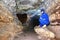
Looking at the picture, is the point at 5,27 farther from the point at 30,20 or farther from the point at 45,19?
the point at 30,20

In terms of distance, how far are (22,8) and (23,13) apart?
419mm

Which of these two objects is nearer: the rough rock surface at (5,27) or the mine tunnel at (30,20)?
the rough rock surface at (5,27)

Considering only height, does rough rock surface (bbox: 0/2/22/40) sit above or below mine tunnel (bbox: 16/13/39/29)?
above

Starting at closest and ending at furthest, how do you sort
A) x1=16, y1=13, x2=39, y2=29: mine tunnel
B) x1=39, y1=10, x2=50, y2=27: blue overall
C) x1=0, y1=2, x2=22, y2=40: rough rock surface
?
x1=0, y1=2, x2=22, y2=40: rough rock surface < x1=39, y1=10, x2=50, y2=27: blue overall < x1=16, y1=13, x2=39, y2=29: mine tunnel

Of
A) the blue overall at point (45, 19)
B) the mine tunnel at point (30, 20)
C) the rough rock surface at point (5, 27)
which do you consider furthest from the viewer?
the mine tunnel at point (30, 20)

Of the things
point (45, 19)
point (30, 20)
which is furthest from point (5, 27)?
point (30, 20)

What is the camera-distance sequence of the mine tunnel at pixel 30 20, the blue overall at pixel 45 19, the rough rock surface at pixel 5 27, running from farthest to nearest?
the mine tunnel at pixel 30 20 → the blue overall at pixel 45 19 → the rough rock surface at pixel 5 27

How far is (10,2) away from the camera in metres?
3.41

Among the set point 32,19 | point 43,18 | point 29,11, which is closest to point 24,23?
point 32,19

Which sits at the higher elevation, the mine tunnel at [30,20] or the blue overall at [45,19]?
the blue overall at [45,19]

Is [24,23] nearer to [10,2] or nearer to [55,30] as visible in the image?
[10,2]

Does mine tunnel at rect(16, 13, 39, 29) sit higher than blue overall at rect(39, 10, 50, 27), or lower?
lower

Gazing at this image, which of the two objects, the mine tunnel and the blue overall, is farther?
the mine tunnel

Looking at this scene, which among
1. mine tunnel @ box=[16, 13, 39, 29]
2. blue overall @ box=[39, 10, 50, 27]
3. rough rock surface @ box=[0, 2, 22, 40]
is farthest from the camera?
mine tunnel @ box=[16, 13, 39, 29]
